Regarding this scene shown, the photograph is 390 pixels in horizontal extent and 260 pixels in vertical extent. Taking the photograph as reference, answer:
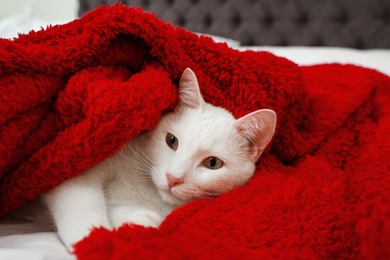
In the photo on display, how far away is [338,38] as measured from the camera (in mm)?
1887

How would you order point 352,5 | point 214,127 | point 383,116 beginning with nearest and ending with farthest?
point 214,127
point 383,116
point 352,5

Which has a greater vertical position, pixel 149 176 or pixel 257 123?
pixel 257 123

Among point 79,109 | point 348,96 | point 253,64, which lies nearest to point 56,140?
point 79,109

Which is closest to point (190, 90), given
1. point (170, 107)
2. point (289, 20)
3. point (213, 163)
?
point (170, 107)

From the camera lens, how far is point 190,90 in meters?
0.79

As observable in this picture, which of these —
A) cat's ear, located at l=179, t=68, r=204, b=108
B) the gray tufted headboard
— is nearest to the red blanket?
cat's ear, located at l=179, t=68, r=204, b=108

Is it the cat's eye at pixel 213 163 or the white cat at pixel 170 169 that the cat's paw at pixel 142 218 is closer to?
the white cat at pixel 170 169

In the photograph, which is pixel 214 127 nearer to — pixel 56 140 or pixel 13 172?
pixel 56 140

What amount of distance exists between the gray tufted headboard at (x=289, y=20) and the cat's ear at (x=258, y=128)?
4.63 ft

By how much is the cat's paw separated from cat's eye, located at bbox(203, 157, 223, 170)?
169 mm

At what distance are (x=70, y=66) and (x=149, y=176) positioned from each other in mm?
324

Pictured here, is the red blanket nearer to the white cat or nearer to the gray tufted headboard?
the white cat

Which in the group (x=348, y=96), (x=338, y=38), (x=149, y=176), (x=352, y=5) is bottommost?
(x=149, y=176)

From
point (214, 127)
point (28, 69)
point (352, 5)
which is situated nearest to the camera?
point (28, 69)
